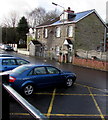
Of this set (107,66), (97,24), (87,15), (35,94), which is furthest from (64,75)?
(97,24)

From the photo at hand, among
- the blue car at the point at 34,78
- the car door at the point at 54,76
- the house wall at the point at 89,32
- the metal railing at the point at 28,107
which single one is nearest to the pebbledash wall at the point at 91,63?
the house wall at the point at 89,32

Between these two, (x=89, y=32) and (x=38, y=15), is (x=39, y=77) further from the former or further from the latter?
(x=38, y=15)

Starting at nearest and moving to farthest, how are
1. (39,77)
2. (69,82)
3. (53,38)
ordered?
1. (39,77)
2. (69,82)
3. (53,38)

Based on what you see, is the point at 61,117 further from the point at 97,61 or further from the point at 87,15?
the point at 87,15

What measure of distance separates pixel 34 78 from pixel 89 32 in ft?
72.8

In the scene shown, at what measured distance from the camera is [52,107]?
6.77m

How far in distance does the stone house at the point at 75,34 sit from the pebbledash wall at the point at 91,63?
6.47 feet

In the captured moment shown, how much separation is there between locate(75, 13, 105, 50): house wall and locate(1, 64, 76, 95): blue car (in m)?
18.0

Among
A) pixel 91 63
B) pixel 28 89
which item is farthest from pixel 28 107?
pixel 91 63

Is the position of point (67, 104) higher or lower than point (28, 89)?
lower

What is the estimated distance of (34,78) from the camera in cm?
847

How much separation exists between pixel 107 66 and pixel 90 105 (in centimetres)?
1215

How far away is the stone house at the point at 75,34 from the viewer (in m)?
26.9

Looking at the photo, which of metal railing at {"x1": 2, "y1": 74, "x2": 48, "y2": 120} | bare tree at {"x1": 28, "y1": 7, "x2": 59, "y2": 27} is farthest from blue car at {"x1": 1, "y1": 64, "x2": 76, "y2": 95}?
bare tree at {"x1": 28, "y1": 7, "x2": 59, "y2": 27}
